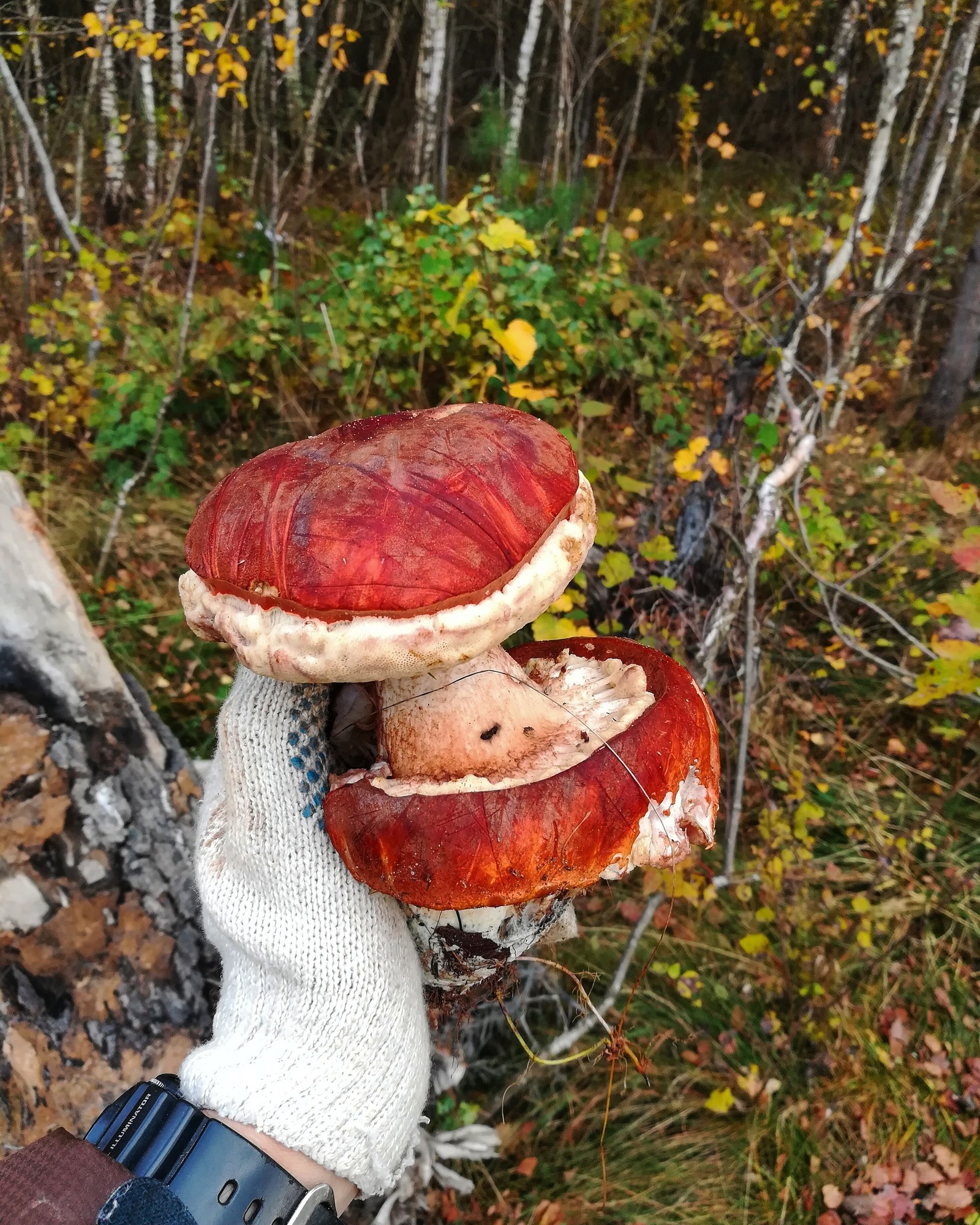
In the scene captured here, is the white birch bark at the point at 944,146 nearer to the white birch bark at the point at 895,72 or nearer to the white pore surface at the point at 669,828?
the white birch bark at the point at 895,72

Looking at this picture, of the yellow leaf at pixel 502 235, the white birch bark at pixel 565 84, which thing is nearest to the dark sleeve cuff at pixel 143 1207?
the yellow leaf at pixel 502 235

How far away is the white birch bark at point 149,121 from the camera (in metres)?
5.66

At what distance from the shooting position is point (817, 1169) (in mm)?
2229

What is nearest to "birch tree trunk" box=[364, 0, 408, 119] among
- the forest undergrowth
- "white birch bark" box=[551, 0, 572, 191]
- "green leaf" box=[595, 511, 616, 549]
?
"white birch bark" box=[551, 0, 572, 191]

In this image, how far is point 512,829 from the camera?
36.2 inches

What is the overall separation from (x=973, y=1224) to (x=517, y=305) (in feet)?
13.5

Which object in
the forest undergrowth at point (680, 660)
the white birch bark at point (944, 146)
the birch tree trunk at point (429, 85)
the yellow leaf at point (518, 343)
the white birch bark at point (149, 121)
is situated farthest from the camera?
the birch tree trunk at point (429, 85)

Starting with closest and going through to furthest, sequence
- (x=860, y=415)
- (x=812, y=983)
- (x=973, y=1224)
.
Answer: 1. (x=973, y=1224)
2. (x=812, y=983)
3. (x=860, y=415)

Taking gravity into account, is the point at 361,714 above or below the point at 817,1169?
above

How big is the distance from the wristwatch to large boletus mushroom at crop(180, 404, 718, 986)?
46 centimetres

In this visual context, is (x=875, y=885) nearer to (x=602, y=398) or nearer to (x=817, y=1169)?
(x=817, y=1169)

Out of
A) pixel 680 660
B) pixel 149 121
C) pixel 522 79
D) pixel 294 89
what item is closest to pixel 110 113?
pixel 149 121

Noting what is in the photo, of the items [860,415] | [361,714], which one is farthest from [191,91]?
[361,714]

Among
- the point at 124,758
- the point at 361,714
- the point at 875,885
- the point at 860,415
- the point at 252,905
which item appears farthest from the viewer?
the point at 860,415
